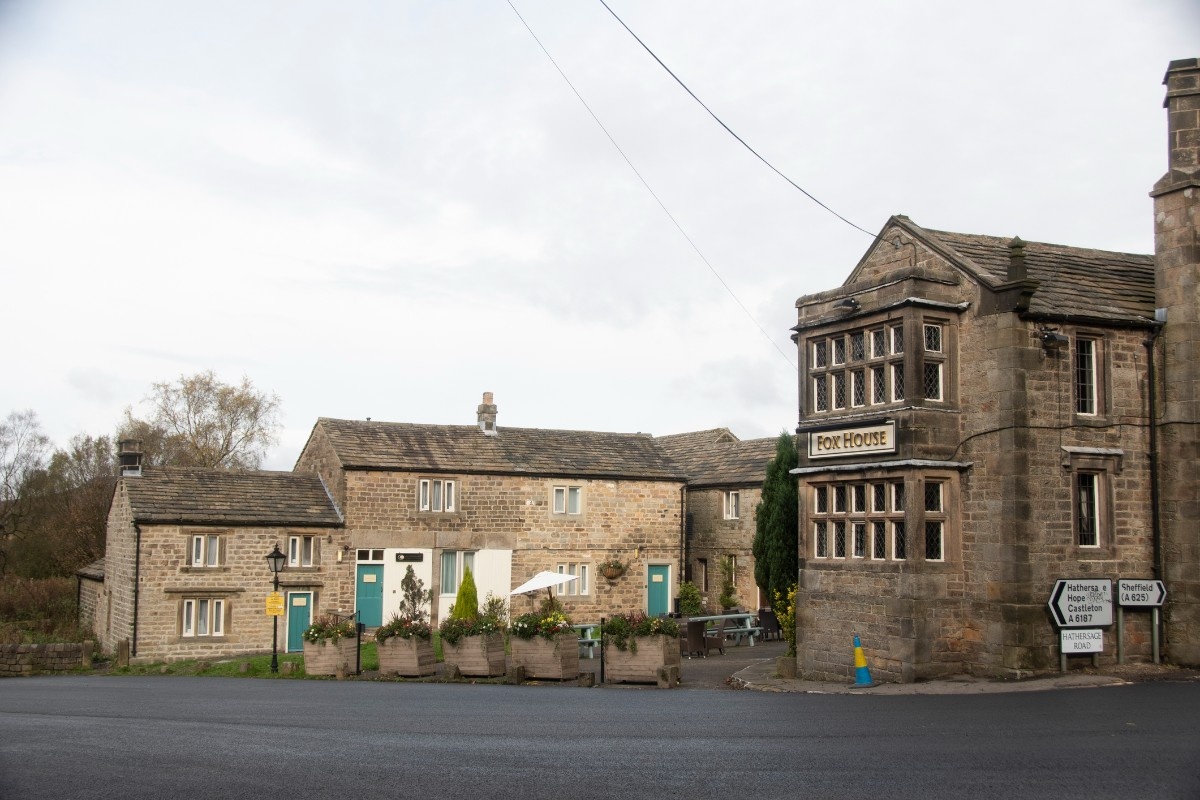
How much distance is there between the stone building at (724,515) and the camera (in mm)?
40906

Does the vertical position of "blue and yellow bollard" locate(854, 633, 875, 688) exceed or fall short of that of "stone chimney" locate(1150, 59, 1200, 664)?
it falls short

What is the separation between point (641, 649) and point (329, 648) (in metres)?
8.14

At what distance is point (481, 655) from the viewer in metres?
24.1

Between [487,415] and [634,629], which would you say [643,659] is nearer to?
[634,629]

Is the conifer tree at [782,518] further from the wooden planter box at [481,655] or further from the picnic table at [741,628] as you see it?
the wooden planter box at [481,655]

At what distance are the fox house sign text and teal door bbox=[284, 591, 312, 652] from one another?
2080 centimetres

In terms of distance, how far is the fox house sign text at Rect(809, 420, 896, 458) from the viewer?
19.8 m

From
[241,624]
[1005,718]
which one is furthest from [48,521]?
[1005,718]

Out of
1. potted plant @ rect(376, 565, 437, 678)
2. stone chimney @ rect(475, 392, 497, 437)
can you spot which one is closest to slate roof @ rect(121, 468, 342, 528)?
stone chimney @ rect(475, 392, 497, 437)

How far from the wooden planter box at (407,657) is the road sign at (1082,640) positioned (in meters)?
12.9

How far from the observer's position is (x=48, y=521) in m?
52.8

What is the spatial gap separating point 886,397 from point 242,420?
161 ft

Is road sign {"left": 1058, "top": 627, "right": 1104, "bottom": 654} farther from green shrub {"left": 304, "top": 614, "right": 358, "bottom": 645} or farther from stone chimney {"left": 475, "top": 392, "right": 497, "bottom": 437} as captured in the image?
stone chimney {"left": 475, "top": 392, "right": 497, "bottom": 437}

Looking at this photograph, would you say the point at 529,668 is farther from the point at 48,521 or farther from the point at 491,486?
the point at 48,521
